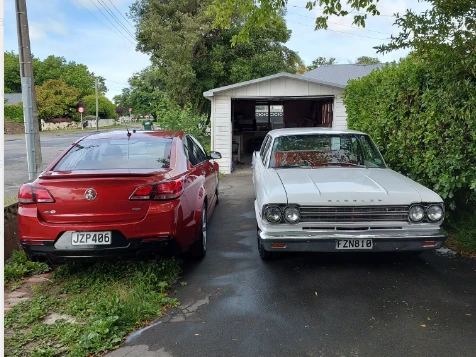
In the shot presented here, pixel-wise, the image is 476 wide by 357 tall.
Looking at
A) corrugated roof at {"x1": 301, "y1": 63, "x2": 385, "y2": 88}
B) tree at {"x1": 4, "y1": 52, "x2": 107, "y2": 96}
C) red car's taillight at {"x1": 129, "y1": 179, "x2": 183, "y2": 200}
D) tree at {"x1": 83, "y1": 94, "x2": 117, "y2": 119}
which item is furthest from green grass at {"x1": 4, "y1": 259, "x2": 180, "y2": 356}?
tree at {"x1": 4, "y1": 52, "x2": 107, "y2": 96}

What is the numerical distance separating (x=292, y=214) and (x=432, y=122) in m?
2.50

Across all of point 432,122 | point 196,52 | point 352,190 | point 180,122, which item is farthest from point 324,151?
point 196,52

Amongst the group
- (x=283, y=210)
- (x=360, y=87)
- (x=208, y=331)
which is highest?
(x=360, y=87)

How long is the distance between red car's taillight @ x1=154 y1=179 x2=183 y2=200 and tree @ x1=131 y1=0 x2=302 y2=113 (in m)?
16.4

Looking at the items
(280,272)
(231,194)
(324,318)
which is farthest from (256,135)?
(324,318)

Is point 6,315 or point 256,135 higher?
point 256,135

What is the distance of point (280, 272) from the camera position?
448cm

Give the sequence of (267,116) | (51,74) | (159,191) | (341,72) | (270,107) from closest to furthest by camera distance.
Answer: (159,191), (270,107), (267,116), (341,72), (51,74)

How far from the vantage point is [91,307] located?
11.7 ft

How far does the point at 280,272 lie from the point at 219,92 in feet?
29.3

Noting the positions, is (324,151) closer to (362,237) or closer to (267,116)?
(362,237)

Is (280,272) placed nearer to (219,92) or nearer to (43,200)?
(43,200)

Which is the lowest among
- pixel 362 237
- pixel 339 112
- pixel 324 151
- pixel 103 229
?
pixel 362 237

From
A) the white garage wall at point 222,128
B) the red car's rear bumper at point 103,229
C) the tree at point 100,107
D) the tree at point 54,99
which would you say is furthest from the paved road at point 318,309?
the tree at point 100,107
